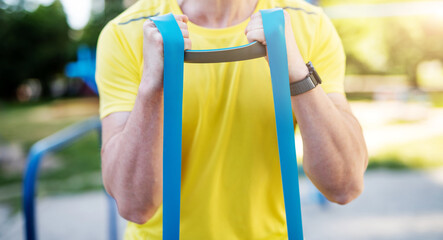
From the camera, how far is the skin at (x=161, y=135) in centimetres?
88

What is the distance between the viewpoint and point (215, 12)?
42.2 inches

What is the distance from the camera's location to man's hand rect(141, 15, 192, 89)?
2.78 feet

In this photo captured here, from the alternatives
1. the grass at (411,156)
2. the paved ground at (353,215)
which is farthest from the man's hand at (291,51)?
the grass at (411,156)

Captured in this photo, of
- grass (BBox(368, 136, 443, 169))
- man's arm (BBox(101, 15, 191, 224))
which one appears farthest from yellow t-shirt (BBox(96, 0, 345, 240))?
grass (BBox(368, 136, 443, 169))

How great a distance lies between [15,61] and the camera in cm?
1889

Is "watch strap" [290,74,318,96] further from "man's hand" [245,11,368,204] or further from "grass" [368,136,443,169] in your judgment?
"grass" [368,136,443,169]

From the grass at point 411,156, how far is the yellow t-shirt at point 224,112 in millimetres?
4242

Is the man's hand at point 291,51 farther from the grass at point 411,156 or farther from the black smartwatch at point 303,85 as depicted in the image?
the grass at point 411,156

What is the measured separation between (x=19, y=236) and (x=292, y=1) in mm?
3210

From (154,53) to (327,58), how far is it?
0.49m

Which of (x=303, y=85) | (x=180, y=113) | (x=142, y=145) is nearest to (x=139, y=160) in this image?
(x=142, y=145)

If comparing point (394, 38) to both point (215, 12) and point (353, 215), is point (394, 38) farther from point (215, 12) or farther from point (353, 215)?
point (215, 12)

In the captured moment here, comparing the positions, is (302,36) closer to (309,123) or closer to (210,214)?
(309,123)

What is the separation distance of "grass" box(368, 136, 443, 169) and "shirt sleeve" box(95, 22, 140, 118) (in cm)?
448
